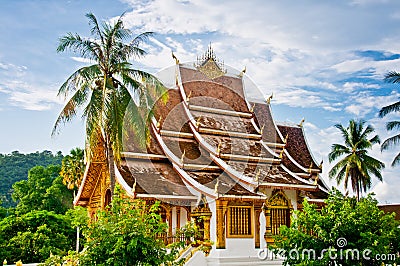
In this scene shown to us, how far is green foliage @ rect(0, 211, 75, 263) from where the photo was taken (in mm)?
22900

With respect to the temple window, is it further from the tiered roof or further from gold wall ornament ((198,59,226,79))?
gold wall ornament ((198,59,226,79))

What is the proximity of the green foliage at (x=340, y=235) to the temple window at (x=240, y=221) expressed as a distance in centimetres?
567

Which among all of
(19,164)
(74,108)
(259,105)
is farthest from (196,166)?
(19,164)

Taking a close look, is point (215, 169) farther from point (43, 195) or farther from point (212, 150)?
point (43, 195)

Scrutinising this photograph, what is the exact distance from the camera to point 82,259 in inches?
359

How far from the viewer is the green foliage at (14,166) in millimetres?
49250

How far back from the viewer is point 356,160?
101 feet

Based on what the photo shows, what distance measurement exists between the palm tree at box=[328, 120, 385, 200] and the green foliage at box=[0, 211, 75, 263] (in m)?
16.3

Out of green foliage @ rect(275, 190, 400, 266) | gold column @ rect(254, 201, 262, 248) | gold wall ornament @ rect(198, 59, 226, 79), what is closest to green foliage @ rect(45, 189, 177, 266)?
green foliage @ rect(275, 190, 400, 266)

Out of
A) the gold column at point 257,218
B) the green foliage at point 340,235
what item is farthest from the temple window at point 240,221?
the green foliage at point 340,235

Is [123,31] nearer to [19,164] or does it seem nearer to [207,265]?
[207,265]

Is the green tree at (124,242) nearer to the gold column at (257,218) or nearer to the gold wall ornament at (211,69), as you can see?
the gold column at (257,218)

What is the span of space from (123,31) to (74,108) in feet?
9.44

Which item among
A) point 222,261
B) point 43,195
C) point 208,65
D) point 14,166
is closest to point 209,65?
point 208,65
